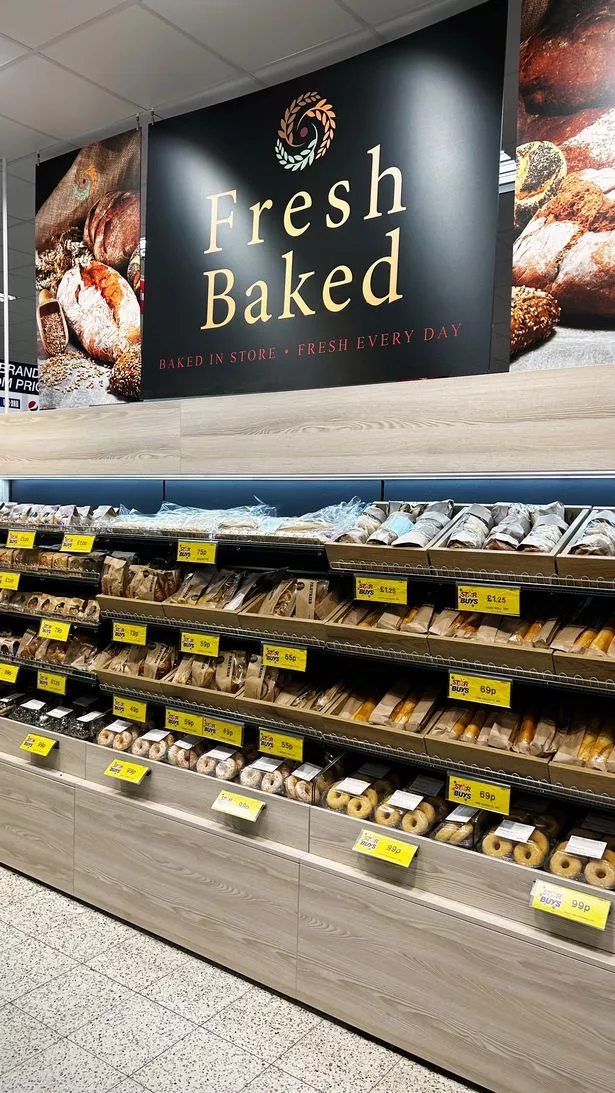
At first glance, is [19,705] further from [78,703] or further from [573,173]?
[573,173]

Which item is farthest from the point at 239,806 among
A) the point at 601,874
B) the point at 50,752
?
the point at 601,874

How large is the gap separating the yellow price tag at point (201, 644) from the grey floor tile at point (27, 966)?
1177 mm

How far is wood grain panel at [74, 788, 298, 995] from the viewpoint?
2.56 metres

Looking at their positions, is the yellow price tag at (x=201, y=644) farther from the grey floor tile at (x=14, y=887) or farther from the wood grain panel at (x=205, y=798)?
the grey floor tile at (x=14, y=887)

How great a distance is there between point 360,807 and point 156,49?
9.71 ft

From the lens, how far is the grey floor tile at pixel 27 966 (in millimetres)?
2588

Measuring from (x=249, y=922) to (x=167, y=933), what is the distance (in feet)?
1.38

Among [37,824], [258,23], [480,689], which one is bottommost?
[37,824]

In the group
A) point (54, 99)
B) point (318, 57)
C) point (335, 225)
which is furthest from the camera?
point (54, 99)

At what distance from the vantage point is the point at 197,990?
259 centimetres

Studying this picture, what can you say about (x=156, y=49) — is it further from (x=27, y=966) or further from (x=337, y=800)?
(x=27, y=966)

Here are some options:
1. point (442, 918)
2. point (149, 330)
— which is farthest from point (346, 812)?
point (149, 330)

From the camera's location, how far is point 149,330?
133 inches

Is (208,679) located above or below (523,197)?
below
